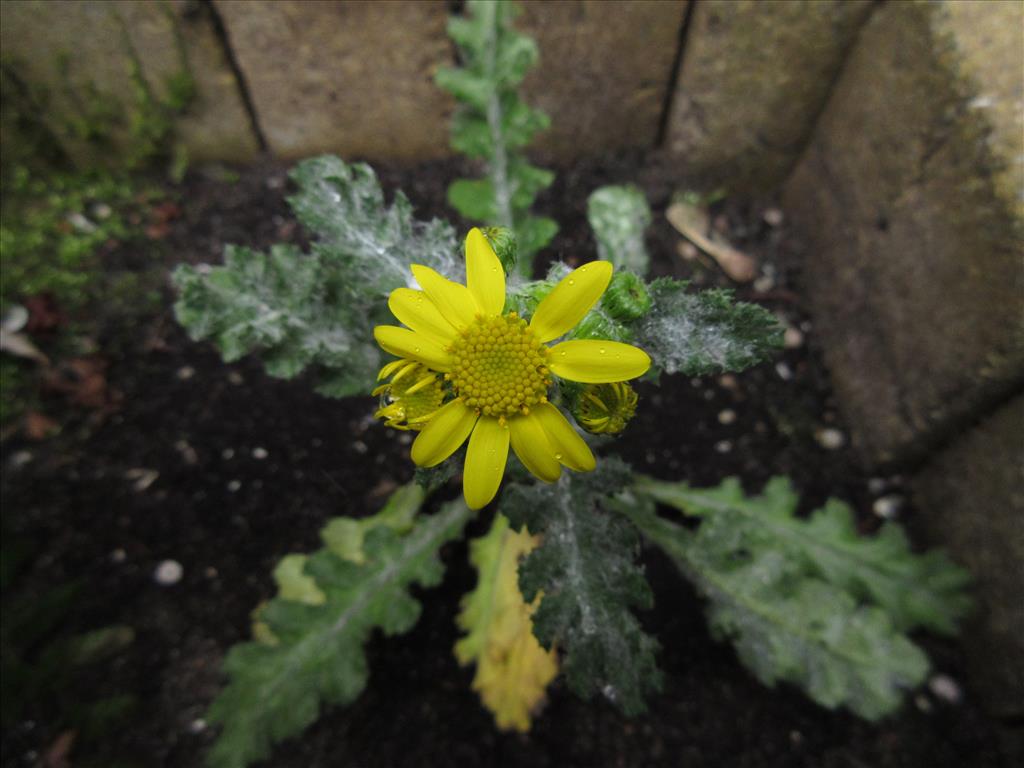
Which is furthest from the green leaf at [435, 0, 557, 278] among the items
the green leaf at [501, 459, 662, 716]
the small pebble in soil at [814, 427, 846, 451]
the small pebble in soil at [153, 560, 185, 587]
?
the small pebble in soil at [153, 560, 185, 587]

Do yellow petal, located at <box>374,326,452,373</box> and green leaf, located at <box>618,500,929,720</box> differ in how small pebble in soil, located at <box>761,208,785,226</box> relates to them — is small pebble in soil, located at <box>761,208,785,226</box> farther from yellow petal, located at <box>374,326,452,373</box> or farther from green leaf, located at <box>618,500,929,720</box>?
yellow petal, located at <box>374,326,452,373</box>

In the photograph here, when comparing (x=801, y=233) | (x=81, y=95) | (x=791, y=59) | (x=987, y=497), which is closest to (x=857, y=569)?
(x=987, y=497)

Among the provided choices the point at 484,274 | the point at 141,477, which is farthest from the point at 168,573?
the point at 484,274

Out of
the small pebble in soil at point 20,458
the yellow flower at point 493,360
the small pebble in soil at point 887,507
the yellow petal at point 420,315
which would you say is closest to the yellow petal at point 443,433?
the yellow flower at point 493,360

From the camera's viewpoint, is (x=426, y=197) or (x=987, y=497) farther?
(x=426, y=197)

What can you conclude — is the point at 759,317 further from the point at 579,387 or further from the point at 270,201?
the point at 270,201

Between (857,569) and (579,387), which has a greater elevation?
(579,387)
